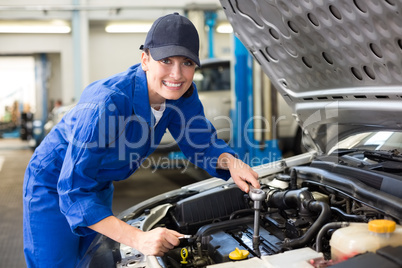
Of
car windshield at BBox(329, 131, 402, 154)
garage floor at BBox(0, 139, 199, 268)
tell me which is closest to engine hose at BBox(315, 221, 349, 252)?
car windshield at BBox(329, 131, 402, 154)

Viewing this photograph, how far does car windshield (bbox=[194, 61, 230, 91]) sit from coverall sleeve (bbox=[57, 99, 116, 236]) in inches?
152

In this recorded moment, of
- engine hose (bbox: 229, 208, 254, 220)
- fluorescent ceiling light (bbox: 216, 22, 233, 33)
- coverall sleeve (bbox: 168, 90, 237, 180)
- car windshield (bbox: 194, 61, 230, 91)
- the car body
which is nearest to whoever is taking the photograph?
the car body

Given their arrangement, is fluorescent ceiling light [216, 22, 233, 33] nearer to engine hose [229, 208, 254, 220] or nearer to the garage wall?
the garage wall

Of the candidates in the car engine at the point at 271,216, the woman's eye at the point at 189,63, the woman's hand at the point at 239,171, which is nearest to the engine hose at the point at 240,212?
the car engine at the point at 271,216

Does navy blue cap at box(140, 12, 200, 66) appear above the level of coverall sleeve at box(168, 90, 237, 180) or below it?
above

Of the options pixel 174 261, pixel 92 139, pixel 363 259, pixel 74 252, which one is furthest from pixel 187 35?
pixel 74 252

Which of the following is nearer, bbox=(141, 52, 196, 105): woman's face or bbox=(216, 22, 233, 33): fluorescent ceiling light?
bbox=(141, 52, 196, 105): woman's face

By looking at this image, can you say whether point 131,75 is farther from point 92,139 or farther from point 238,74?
point 238,74

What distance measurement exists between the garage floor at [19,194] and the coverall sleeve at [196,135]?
5.36ft

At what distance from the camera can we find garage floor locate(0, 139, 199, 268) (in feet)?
9.45

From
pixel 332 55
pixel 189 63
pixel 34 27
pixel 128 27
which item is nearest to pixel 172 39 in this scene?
pixel 189 63

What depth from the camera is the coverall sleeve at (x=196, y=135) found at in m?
1.73

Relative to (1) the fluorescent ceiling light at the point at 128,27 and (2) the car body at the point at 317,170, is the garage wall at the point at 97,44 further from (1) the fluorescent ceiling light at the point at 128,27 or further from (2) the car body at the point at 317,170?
(2) the car body at the point at 317,170

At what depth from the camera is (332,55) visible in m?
1.31
